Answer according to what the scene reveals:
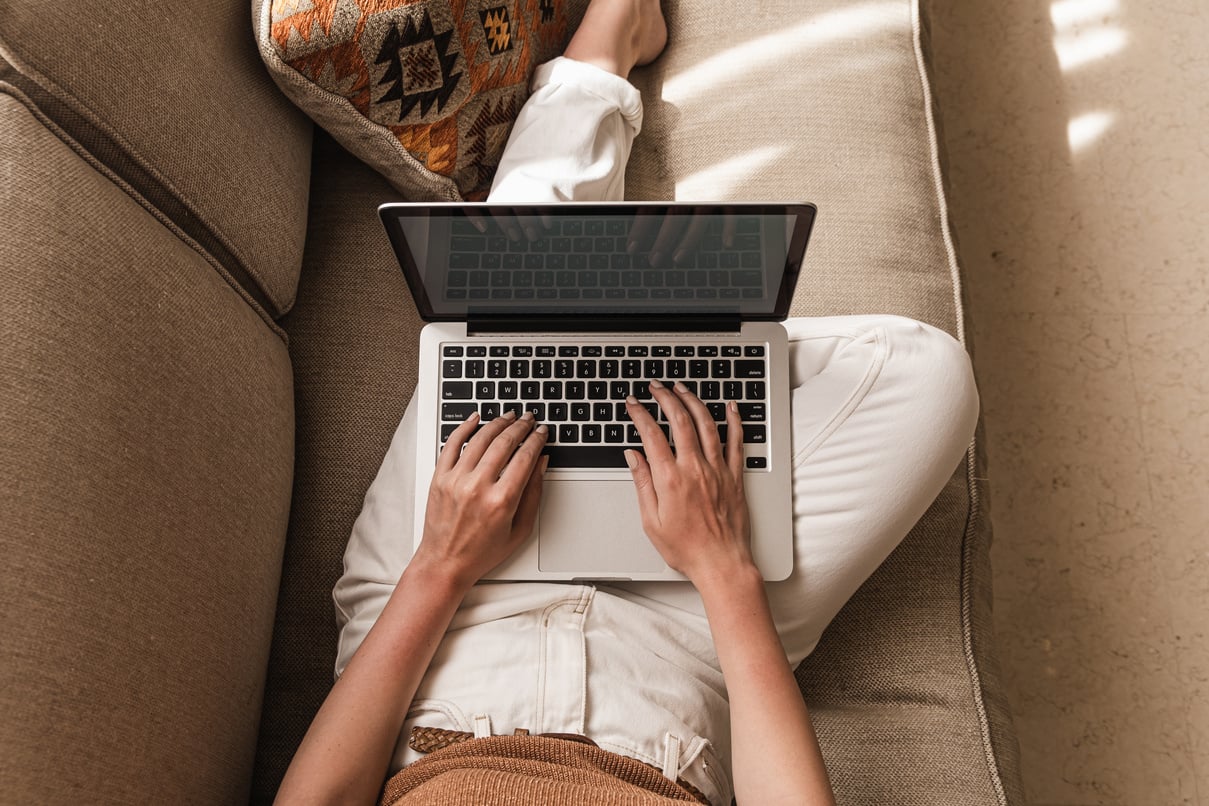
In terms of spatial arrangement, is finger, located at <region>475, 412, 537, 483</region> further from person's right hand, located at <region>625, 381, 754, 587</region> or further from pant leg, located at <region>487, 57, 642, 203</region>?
pant leg, located at <region>487, 57, 642, 203</region>

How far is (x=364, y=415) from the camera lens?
3.18ft

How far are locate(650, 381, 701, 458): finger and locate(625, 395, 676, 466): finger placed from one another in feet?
0.04

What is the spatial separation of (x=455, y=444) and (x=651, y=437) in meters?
0.20

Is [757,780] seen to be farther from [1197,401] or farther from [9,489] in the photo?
[1197,401]

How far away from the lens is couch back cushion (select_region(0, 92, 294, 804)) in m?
0.59

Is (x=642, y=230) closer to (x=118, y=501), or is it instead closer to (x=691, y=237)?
(x=691, y=237)

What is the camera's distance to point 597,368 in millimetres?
853

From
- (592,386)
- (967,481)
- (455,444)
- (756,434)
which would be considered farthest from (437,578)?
(967,481)

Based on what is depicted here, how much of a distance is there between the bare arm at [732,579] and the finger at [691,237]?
0.45 ft

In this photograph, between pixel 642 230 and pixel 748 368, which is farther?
pixel 748 368

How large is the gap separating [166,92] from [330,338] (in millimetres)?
313

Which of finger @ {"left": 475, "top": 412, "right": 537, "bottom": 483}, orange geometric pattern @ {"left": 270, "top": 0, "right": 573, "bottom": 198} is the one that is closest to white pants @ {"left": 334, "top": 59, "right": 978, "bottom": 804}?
finger @ {"left": 475, "top": 412, "right": 537, "bottom": 483}

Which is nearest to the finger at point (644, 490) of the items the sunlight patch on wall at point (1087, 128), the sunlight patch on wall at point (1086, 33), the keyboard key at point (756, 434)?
the keyboard key at point (756, 434)

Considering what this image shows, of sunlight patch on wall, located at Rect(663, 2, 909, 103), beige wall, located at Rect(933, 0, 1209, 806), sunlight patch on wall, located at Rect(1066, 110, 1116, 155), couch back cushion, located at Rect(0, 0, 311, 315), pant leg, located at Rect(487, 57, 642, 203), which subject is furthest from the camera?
sunlight patch on wall, located at Rect(1066, 110, 1116, 155)
